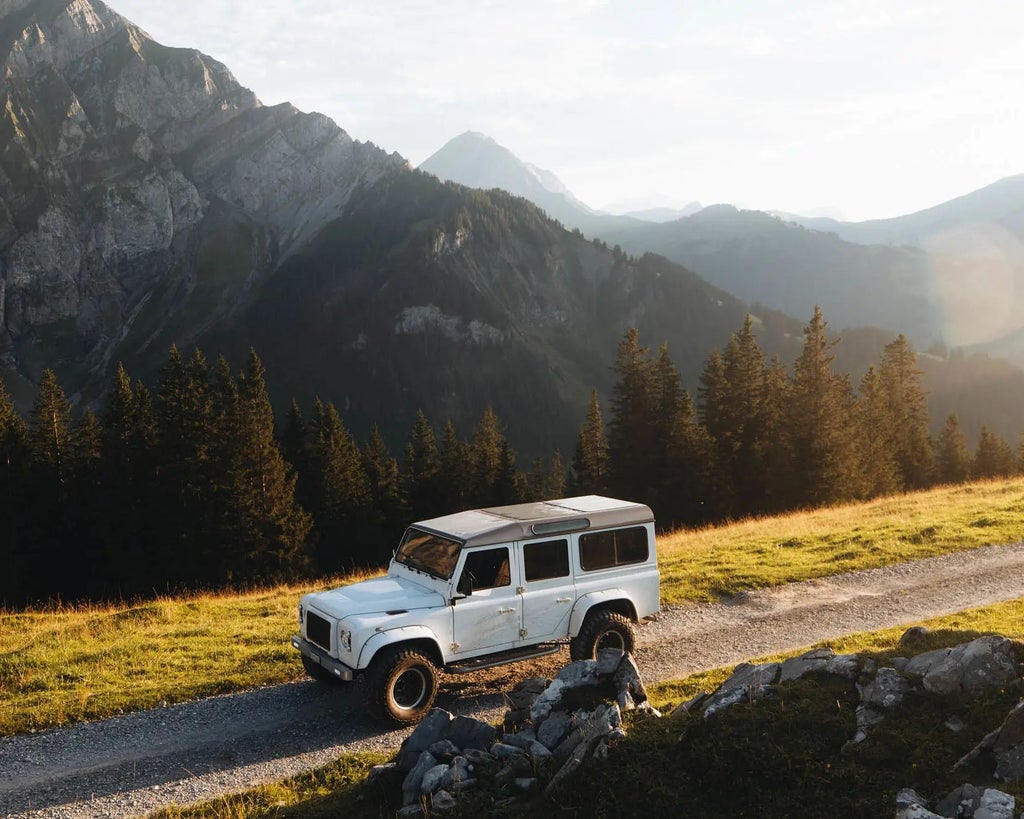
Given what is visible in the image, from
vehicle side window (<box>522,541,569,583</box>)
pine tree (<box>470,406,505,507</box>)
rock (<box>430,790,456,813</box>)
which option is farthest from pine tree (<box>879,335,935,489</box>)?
rock (<box>430,790,456,813</box>)

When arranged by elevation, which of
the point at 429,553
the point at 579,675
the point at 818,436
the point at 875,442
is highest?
the point at 429,553

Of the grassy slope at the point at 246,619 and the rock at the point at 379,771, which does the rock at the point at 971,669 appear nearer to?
the rock at the point at 379,771

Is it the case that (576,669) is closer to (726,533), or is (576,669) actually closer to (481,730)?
(481,730)

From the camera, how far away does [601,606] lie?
40.4ft

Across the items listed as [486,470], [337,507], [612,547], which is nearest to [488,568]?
[612,547]

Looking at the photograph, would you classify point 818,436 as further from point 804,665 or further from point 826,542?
point 804,665

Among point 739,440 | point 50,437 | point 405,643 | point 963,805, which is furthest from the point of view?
point 739,440

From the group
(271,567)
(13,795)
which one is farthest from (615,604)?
(271,567)

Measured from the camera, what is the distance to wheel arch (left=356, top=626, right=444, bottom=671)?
10195 millimetres

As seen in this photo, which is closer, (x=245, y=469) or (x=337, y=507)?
(x=245, y=469)

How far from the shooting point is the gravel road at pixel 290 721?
9.01 m

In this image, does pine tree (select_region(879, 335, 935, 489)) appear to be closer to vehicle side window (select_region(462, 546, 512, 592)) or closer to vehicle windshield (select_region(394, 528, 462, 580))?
vehicle side window (select_region(462, 546, 512, 592))

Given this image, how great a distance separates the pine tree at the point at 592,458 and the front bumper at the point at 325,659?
37.5 metres

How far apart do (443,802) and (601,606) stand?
18.8 ft
